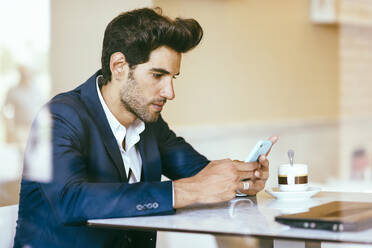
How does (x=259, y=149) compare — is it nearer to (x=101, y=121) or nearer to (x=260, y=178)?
(x=260, y=178)

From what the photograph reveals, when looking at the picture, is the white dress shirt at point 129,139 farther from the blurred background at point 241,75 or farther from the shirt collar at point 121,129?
the blurred background at point 241,75

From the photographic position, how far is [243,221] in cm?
89

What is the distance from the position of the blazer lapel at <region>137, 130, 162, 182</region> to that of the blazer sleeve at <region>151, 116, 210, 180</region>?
0.24 feet

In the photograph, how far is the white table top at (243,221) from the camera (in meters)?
0.78

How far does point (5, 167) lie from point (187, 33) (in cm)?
46

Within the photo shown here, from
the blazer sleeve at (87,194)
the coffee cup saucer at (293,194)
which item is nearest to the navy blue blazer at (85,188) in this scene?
the blazer sleeve at (87,194)

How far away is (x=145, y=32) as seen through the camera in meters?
1.15

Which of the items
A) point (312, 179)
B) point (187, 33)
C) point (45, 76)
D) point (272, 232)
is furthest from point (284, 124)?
point (272, 232)

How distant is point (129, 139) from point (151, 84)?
0.13m

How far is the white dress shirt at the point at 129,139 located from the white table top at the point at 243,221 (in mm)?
206

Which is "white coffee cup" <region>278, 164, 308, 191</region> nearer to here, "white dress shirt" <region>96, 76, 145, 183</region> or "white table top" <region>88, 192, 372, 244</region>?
"white table top" <region>88, 192, 372, 244</region>

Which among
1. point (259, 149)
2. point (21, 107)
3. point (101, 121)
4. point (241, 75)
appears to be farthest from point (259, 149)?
point (241, 75)

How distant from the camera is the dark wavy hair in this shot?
1.14 meters

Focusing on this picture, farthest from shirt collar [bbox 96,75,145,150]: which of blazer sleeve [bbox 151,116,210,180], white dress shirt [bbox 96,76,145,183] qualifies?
blazer sleeve [bbox 151,116,210,180]
